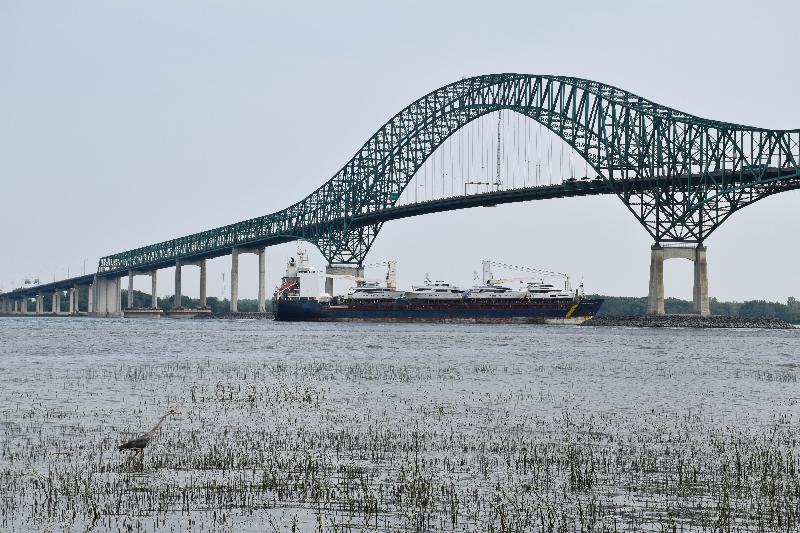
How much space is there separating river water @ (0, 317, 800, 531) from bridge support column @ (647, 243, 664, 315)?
226 feet

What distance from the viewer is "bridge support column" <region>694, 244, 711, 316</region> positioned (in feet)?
377

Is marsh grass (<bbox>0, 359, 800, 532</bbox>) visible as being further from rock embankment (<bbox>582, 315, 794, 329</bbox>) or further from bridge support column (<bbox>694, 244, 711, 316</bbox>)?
bridge support column (<bbox>694, 244, 711, 316</bbox>)

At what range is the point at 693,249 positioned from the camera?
4621 inches

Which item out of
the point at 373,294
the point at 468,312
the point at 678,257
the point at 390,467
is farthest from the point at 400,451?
the point at 373,294

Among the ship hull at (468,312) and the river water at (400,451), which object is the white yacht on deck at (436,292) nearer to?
the ship hull at (468,312)

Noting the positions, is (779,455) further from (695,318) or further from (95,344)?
(695,318)

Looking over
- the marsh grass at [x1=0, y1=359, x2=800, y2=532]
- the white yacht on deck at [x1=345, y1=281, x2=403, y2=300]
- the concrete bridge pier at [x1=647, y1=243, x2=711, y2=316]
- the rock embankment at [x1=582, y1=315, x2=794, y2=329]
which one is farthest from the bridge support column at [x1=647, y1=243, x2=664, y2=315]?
the marsh grass at [x1=0, y1=359, x2=800, y2=532]

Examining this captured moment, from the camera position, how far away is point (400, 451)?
23.8 metres

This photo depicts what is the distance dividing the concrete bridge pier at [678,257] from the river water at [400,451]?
68994 millimetres

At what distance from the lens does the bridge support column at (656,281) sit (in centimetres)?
11594

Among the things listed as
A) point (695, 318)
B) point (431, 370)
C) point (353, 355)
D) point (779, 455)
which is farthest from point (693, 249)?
point (779, 455)

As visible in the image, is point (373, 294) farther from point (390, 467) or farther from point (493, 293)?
point (390, 467)

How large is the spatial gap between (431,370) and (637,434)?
2229 cm

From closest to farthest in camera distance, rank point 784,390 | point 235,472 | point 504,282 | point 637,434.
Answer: point 235,472 < point 637,434 < point 784,390 < point 504,282
